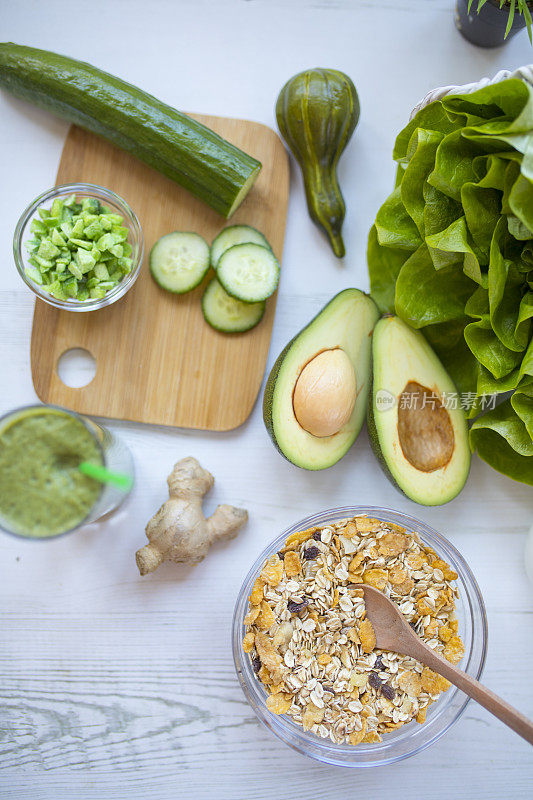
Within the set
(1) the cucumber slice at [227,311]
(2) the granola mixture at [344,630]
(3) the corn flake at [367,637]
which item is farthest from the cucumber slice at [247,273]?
(3) the corn flake at [367,637]

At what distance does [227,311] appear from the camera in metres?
1.11

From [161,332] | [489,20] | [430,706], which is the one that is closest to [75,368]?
[161,332]

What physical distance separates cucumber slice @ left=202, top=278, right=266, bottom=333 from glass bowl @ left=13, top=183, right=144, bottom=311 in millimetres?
133

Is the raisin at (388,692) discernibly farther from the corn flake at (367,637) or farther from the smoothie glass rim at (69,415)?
the smoothie glass rim at (69,415)

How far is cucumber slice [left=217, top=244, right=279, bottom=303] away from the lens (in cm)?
107

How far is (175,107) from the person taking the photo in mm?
1169

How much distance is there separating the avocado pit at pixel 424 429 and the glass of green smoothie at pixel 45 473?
1.57 ft

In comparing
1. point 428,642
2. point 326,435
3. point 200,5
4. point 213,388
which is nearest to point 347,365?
point 326,435

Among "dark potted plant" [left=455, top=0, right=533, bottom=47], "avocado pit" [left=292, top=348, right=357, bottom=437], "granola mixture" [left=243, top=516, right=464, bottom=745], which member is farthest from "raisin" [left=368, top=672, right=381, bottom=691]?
"dark potted plant" [left=455, top=0, right=533, bottom=47]

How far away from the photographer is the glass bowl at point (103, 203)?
106 cm

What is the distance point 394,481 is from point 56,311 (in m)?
0.66

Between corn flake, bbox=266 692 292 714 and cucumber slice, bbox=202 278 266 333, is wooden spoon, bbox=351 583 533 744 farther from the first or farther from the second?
cucumber slice, bbox=202 278 266 333

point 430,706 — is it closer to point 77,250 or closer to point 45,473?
point 45,473

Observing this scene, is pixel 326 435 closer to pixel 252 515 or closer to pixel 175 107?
pixel 252 515
